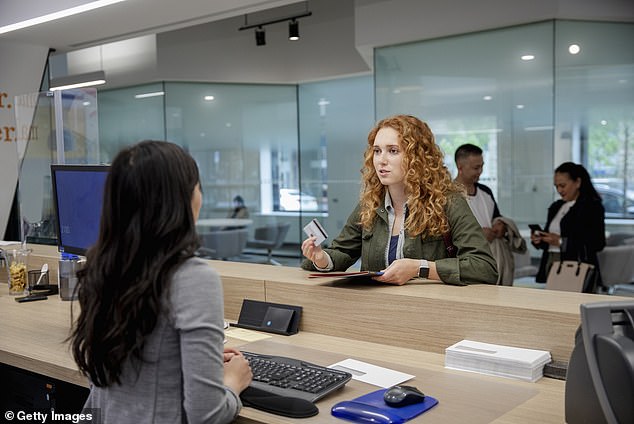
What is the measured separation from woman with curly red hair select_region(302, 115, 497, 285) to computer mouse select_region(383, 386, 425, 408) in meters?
0.78

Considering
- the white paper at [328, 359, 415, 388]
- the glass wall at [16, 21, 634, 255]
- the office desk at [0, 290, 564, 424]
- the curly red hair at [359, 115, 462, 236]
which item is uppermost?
the glass wall at [16, 21, 634, 255]

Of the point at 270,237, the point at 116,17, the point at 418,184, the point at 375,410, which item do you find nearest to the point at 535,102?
the point at 418,184

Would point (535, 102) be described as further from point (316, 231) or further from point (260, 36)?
point (316, 231)

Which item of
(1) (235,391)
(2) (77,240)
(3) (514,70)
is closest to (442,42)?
(3) (514,70)

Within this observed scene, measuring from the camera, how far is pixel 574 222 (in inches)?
192

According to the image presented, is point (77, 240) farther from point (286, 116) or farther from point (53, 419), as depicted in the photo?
point (286, 116)

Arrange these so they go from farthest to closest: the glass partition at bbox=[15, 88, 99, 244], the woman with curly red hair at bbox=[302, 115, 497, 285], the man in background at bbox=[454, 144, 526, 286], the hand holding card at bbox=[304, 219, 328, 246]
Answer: the man in background at bbox=[454, 144, 526, 286]
the glass partition at bbox=[15, 88, 99, 244]
the woman with curly red hair at bbox=[302, 115, 497, 285]
the hand holding card at bbox=[304, 219, 328, 246]

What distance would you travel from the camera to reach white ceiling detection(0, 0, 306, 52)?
169 inches

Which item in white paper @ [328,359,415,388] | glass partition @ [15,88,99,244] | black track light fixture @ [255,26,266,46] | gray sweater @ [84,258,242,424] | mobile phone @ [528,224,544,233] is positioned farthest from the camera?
black track light fixture @ [255,26,266,46]

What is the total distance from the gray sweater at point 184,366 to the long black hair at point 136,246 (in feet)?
0.10

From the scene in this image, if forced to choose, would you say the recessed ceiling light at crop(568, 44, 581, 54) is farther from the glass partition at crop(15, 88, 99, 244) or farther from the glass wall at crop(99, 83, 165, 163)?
the glass wall at crop(99, 83, 165, 163)

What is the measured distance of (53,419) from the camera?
254 cm

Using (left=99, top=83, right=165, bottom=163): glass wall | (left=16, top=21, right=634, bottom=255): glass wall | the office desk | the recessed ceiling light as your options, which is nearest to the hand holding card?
the office desk

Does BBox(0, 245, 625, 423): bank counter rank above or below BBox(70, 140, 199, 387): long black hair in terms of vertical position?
below
